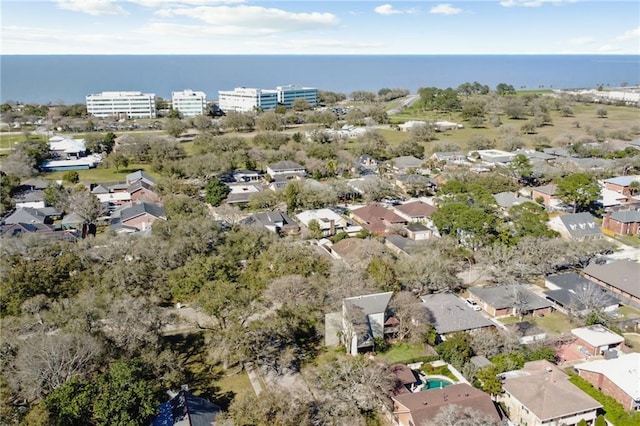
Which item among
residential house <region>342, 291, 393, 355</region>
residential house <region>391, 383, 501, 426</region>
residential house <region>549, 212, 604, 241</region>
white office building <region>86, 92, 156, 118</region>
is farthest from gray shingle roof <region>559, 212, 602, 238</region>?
white office building <region>86, 92, 156, 118</region>

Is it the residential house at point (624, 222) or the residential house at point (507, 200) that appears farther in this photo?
the residential house at point (507, 200)

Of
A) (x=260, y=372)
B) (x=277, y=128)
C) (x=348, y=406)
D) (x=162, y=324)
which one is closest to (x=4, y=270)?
(x=162, y=324)

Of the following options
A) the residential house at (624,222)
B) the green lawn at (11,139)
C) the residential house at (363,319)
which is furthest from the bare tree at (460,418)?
the green lawn at (11,139)

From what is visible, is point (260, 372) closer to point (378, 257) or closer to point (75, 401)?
point (75, 401)

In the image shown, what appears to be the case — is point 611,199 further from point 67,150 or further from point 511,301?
point 67,150

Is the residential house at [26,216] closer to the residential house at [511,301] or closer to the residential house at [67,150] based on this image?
the residential house at [67,150]
